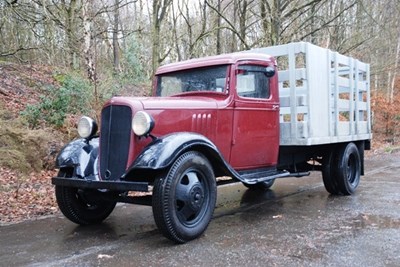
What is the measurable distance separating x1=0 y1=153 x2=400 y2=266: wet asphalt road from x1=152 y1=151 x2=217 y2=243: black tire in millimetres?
170

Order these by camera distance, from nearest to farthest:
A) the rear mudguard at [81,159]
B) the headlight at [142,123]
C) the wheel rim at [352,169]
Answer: the headlight at [142,123] → the rear mudguard at [81,159] → the wheel rim at [352,169]

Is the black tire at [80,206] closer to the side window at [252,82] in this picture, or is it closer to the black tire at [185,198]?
the black tire at [185,198]

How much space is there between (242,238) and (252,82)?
227 centimetres

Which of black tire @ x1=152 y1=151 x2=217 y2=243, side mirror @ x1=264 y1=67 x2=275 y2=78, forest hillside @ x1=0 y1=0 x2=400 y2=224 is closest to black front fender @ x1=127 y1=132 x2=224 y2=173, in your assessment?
black tire @ x1=152 y1=151 x2=217 y2=243

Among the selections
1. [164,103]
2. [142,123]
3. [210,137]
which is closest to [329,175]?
[210,137]

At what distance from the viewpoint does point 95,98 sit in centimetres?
1133

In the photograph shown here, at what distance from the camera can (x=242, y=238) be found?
4.47 m

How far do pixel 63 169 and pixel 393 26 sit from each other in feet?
64.3

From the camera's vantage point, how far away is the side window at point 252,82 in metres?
5.55

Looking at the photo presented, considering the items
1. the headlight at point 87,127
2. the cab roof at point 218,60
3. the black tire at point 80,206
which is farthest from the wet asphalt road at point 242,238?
the cab roof at point 218,60

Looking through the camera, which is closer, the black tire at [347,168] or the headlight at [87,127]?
the headlight at [87,127]

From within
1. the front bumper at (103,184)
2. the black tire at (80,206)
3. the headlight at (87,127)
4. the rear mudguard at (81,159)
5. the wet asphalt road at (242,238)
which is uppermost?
the headlight at (87,127)

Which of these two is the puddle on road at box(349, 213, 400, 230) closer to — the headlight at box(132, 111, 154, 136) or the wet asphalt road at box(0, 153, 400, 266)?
the wet asphalt road at box(0, 153, 400, 266)

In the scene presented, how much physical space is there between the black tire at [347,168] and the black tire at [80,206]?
3.85m
